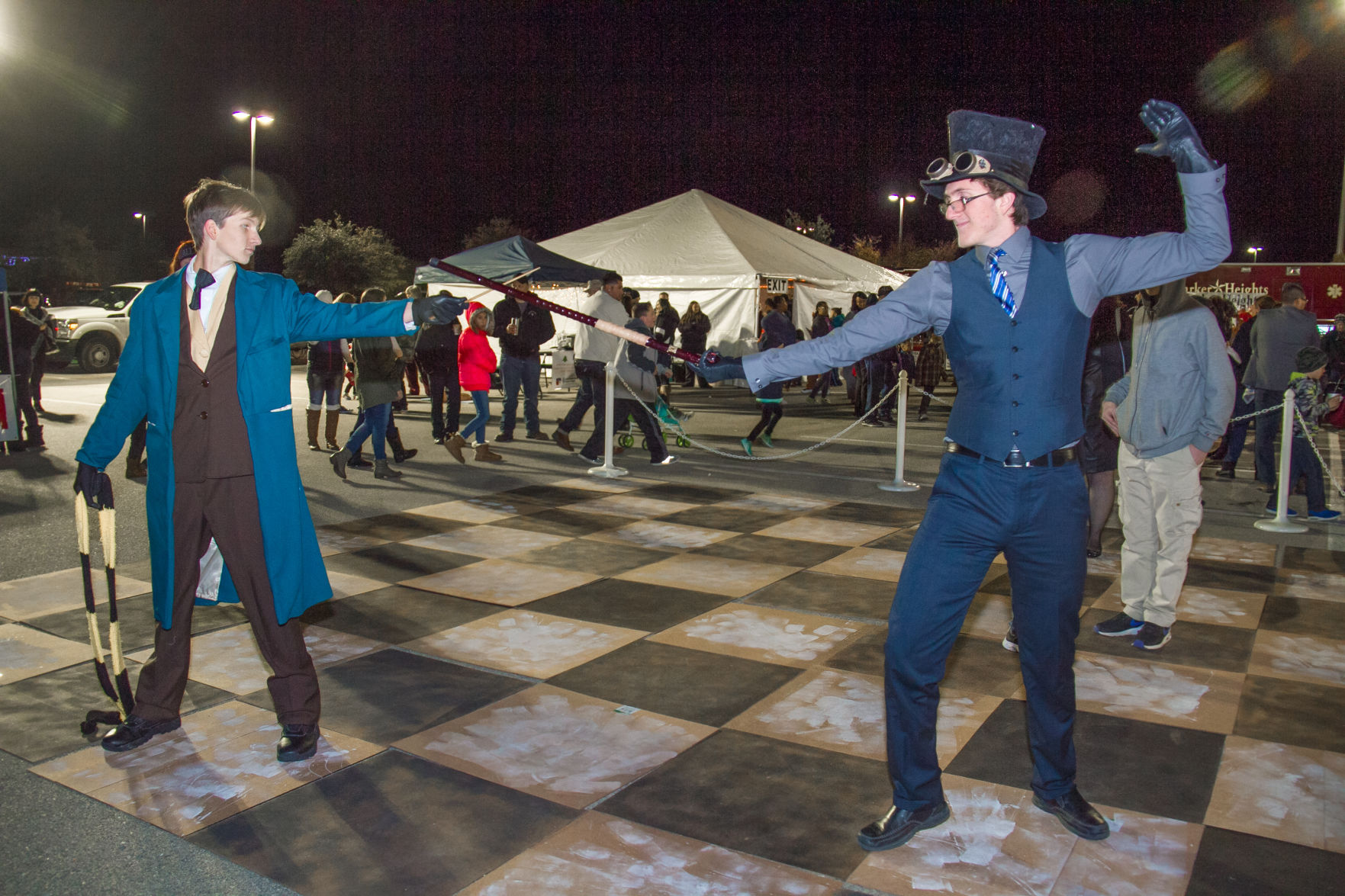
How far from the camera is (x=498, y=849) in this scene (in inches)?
117

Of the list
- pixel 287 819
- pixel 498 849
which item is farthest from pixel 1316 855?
pixel 287 819

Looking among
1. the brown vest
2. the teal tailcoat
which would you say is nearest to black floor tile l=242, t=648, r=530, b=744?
the teal tailcoat

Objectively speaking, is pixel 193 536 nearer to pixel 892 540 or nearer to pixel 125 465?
pixel 892 540

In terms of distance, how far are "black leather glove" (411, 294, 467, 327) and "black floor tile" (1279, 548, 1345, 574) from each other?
5.68 m

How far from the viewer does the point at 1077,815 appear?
3082 mm

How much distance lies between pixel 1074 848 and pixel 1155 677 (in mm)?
1777

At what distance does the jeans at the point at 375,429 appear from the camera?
961 cm

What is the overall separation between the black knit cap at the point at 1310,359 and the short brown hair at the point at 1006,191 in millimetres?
7018

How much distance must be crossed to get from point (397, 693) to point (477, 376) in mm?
7532

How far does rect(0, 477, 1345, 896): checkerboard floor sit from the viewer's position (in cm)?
293

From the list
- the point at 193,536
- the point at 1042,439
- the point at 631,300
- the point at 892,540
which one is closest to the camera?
the point at 1042,439

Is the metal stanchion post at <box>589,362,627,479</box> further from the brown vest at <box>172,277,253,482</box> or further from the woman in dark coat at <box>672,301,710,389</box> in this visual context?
the woman in dark coat at <box>672,301,710,389</box>

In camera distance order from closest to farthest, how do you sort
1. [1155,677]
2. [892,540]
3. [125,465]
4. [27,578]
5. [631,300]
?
[1155,677] < [27,578] < [892,540] < [125,465] < [631,300]

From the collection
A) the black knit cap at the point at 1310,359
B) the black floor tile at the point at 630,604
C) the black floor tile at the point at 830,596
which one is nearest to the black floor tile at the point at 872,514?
the black floor tile at the point at 830,596
